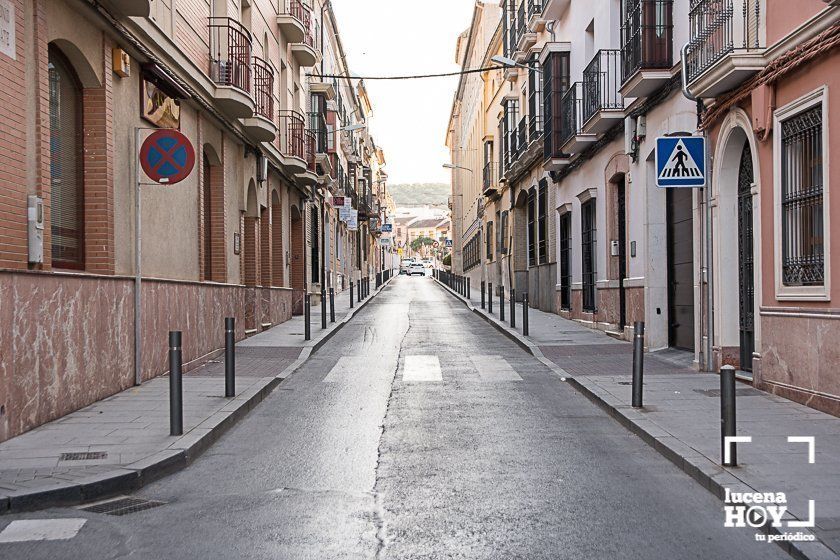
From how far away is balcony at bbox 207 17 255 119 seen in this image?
596 inches

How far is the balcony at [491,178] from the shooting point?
3769 centimetres

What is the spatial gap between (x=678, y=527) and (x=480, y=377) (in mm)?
7124

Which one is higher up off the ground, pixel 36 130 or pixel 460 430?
pixel 36 130

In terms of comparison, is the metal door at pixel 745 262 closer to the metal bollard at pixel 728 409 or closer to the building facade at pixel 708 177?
the building facade at pixel 708 177

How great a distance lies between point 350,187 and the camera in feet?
153

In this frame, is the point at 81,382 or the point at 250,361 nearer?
the point at 81,382

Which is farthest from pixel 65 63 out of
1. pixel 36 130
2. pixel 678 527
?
pixel 678 527

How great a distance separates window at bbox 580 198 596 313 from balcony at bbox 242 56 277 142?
7.47 meters

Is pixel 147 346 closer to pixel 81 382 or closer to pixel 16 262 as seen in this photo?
pixel 81 382

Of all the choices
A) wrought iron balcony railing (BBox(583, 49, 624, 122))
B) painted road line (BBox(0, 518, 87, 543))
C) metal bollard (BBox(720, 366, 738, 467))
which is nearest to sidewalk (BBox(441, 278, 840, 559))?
metal bollard (BBox(720, 366, 738, 467))

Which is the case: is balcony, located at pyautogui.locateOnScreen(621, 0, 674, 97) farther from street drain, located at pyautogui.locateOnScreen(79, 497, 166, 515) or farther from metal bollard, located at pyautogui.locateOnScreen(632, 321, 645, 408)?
street drain, located at pyautogui.locateOnScreen(79, 497, 166, 515)

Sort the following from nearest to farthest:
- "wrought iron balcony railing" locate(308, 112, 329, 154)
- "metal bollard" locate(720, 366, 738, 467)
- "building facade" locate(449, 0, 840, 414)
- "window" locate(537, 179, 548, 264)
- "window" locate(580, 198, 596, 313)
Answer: "metal bollard" locate(720, 366, 738, 467) < "building facade" locate(449, 0, 840, 414) < "window" locate(580, 198, 596, 313) < "window" locate(537, 179, 548, 264) < "wrought iron balcony railing" locate(308, 112, 329, 154)

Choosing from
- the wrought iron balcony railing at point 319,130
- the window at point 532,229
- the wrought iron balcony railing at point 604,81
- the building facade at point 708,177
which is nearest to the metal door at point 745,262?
the building facade at point 708,177

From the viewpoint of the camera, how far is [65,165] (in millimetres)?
9586
